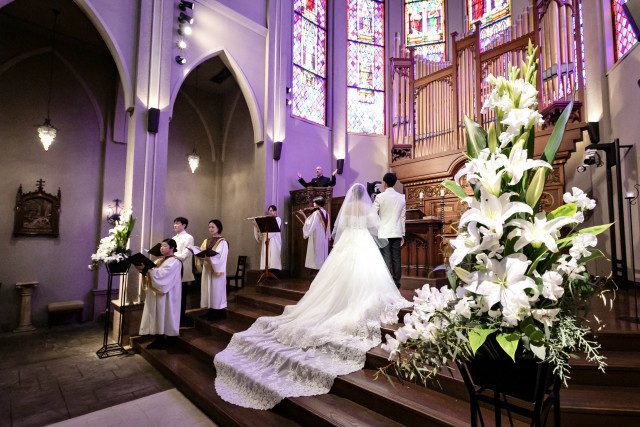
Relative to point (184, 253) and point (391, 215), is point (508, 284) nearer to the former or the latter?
point (391, 215)

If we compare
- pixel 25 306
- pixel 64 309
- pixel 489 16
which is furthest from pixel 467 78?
pixel 25 306

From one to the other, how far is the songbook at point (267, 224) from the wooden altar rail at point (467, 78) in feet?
14.2

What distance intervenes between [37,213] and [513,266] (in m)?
8.40

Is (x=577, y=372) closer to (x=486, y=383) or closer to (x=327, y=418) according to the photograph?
(x=327, y=418)

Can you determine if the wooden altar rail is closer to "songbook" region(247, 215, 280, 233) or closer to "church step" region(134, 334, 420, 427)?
"songbook" region(247, 215, 280, 233)

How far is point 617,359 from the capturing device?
8.63 feet

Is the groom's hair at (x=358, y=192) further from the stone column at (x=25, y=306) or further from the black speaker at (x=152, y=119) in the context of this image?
the stone column at (x=25, y=306)

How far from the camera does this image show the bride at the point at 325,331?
3217 millimetres

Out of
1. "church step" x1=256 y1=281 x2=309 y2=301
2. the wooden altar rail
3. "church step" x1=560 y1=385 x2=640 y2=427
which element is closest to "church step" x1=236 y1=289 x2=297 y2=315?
"church step" x1=256 y1=281 x2=309 y2=301

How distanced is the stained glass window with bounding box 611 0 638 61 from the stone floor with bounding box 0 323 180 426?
812 cm

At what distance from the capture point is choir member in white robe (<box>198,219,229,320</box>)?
5.14m

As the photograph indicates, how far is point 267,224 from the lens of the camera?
20.7ft

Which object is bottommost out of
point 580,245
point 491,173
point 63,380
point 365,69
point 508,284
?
point 63,380

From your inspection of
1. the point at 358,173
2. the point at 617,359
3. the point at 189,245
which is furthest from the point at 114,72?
the point at 617,359
